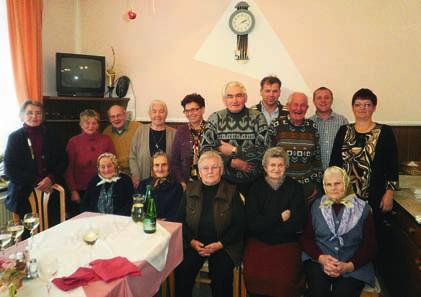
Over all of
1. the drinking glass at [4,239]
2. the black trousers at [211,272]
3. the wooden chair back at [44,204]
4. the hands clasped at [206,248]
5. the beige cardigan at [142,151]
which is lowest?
the black trousers at [211,272]

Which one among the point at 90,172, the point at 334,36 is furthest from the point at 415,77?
the point at 90,172

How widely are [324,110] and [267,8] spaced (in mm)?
1392

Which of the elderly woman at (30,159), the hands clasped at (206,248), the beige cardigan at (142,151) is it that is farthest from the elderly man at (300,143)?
the elderly woman at (30,159)

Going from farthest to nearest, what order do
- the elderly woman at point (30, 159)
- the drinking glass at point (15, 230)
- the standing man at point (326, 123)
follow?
the standing man at point (326, 123) → the elderly woman at point (30, 159) → the drinking glass at point (15, 230)

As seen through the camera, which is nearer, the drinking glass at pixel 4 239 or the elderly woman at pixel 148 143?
the drinking glass at pixel 4 239

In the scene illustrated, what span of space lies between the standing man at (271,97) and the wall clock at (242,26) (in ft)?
2.91

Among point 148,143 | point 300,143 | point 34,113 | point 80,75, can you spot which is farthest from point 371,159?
point 80,75

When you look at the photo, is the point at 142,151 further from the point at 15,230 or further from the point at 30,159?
the point at 15,230

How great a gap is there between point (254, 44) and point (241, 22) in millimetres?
275

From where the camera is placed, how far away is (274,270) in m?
2.20

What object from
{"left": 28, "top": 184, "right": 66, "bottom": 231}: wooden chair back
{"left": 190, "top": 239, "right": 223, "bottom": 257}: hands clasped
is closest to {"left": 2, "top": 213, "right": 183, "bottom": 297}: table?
{"left": 190, "top": 239, "right": 223, "bottom": 257}: hands clasped

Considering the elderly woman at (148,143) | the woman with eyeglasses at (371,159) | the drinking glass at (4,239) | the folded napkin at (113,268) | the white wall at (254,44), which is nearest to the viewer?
the folded napkin at (113,268)

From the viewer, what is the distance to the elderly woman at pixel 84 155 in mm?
3256

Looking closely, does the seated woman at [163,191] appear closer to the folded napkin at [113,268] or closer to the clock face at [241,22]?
the folded napkin at [113,268]
